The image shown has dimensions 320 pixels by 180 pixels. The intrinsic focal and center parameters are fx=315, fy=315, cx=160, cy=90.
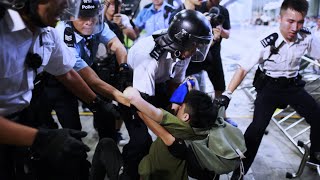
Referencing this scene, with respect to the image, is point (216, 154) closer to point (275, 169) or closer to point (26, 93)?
point (26, 93)

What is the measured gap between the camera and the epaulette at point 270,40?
235 centimetres

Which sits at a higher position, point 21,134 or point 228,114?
point 21,134

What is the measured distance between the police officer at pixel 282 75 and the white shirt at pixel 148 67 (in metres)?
0.47

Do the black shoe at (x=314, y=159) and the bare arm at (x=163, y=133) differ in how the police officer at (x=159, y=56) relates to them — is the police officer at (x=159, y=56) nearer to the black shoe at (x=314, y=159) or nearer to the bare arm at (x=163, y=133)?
the bare arm at (x=163, y=133)

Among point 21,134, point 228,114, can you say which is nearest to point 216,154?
point 21,134

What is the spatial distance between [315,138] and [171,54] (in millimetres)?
1326

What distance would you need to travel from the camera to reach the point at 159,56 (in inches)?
77.7

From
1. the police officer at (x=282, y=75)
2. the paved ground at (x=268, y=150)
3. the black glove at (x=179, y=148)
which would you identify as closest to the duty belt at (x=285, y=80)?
the police officer at (x=282, y=75)

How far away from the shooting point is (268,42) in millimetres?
2354

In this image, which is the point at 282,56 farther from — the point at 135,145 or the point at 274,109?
the point at 135,145

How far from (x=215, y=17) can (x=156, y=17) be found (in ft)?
2.65

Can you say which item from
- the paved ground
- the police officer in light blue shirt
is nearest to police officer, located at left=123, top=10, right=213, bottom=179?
the paved ground

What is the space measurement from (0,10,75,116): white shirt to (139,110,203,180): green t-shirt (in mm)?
697

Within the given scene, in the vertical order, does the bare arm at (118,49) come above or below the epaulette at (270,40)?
below
